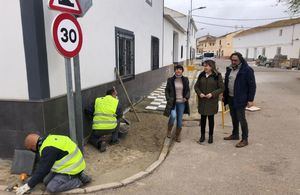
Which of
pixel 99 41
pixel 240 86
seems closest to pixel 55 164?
pixel 99 41

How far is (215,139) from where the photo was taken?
5.56 metres

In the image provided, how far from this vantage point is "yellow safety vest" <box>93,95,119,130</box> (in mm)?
4859

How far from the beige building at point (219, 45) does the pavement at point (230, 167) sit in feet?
213

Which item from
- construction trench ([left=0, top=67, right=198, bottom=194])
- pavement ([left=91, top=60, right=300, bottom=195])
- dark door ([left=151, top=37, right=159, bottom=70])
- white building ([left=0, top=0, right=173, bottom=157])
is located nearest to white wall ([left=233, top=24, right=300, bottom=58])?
dark door ([left=151, top=37, right=159, bottom=70])

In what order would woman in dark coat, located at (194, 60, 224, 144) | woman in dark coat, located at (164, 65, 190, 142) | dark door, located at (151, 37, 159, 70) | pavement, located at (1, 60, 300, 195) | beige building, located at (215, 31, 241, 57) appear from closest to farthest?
pavement, located at (1, 60, 300, 195), woman in dark coat, located at (194, 60, 224, 144), woman in dark coat, located at (164, 65, 190, 142), dark door, located at (151, 37, 159, 70), beige building, located at (215, 31, 241, 57)

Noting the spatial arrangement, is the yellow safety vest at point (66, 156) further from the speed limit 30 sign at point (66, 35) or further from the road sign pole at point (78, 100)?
the speed limit 30 sign at point (66, 35)

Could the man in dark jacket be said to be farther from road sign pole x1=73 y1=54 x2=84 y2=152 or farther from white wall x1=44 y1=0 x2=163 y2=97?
road sign pole x1=73 y1=54 x2=84 y2=152

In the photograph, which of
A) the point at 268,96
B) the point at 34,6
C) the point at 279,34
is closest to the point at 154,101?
the point at 268,96

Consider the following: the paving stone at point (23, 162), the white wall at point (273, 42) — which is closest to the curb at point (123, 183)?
the paving stone at point (23, 162)

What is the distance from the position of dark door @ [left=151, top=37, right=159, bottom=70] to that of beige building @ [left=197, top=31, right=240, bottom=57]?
5864 centimetres

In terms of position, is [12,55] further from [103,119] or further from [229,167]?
[229,167]

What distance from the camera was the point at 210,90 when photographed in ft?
16.4

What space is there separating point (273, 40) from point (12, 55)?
4600 cm

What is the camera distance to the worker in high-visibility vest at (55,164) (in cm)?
308
